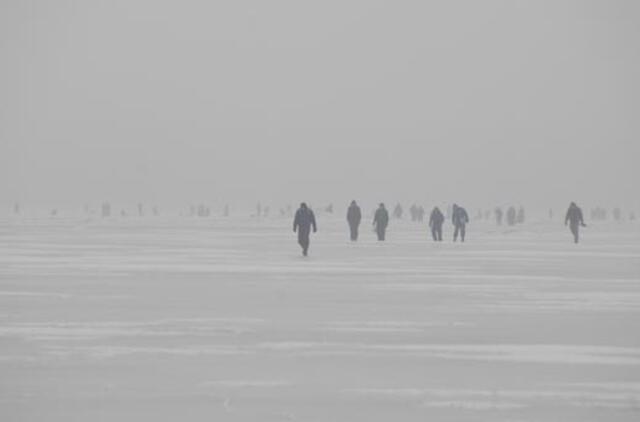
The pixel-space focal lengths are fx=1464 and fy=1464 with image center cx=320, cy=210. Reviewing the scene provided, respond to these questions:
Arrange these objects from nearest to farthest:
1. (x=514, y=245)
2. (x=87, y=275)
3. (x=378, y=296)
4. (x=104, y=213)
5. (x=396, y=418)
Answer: (x=396, y=418), (x=378, y=296), (x=87, y=275), (x=514, y=245), (x=104, y=213)

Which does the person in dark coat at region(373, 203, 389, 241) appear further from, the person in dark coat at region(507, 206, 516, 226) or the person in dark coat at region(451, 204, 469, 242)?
the person in dark coat at region(507, 206, 516, 226)

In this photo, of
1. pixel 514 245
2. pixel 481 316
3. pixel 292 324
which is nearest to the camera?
pixel 292 324

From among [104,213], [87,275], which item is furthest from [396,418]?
[104,213]

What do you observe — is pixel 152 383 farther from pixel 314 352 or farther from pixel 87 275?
pixel 87 275

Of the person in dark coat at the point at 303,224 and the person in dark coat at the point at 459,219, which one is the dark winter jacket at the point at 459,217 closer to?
the person in dark coat at the point at 459,219

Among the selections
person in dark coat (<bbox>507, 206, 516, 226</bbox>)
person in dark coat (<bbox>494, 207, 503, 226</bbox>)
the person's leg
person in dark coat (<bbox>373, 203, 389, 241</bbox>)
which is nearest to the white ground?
the person's leg

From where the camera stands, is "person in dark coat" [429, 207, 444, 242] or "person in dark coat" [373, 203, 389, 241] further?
"person in dark coat" [429, 207, 444, 242]

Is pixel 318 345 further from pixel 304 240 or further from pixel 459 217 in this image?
pixel 459 217

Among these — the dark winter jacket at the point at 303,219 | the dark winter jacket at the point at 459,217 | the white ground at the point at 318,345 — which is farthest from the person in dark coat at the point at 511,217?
the white ground at the point at 318,345

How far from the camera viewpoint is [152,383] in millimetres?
11305

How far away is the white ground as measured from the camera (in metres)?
10.3

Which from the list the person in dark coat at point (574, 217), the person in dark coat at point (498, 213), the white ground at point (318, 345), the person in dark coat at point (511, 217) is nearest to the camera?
the white ground at point (318, 345)

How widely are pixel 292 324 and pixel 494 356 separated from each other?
3.78 metres

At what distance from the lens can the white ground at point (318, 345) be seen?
1026 cm
